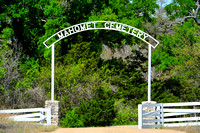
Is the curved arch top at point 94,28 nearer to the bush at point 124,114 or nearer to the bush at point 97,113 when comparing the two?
the bush at point 97,113

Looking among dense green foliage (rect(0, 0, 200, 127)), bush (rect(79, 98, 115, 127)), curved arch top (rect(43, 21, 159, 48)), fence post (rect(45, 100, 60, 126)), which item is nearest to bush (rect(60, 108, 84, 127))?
dense green foliage (rect(0, 0, 200, 127))

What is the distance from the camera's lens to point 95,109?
17.6 metres

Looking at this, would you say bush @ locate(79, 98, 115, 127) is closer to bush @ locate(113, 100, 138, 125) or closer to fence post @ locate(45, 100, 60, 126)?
bush @ locate(113, 100, 138, 125)

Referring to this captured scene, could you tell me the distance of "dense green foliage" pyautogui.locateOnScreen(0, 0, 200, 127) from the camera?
20.3 metres

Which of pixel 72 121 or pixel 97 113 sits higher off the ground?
pixel 97 113

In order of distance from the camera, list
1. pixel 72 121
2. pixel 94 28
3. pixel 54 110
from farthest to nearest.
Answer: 1. pixel 72 121
2. pixel 94 28
3. pixel 54 110

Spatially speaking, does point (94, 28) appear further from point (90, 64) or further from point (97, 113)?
point (90, 64)

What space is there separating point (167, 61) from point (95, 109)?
1056cm

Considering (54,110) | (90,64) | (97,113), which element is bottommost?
(97,113)

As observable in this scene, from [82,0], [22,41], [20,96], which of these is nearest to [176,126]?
[20,96]

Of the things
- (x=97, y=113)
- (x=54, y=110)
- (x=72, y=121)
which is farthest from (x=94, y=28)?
(x=72, y=121)

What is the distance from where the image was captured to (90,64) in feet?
75.6

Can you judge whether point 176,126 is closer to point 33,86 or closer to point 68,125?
point 68,125

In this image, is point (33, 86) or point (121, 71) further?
point (121, 71)
